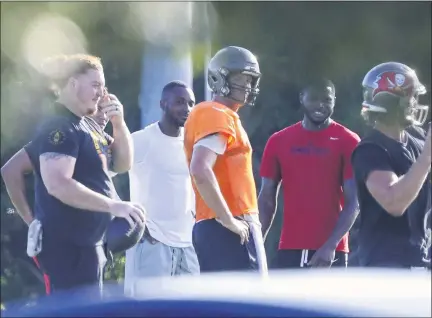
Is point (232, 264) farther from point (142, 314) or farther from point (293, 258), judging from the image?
point (142, 314)

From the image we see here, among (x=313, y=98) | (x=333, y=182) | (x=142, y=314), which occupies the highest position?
(x=313, y=98)

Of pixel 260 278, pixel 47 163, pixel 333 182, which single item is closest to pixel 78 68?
pixel 47 163

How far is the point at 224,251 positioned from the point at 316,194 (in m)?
1.00

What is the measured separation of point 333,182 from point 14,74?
3980 millimetres

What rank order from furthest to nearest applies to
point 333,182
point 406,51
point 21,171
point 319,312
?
point 333,182
point 21,171
point 406,51
point 319,312

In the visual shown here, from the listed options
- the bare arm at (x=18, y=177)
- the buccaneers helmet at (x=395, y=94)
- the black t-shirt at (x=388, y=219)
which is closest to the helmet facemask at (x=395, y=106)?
the buccaneers helmet at (x=395, y=94)

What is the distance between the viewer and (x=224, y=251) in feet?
18.9

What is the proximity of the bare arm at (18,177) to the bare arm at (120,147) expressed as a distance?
0.41 m

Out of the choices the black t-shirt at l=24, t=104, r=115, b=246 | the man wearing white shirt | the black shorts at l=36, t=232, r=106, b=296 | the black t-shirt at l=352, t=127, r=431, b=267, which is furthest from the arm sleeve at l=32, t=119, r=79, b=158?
the man wearing white shirt

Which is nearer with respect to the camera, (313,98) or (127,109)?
(313,98)

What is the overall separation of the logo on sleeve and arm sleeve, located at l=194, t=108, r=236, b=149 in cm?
63

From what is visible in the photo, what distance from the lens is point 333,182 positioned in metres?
6.61

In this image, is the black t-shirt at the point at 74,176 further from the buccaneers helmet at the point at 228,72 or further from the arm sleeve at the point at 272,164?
the arm sleeve at the point at 272,164

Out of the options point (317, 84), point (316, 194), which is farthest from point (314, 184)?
point (317, 84)
